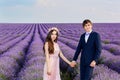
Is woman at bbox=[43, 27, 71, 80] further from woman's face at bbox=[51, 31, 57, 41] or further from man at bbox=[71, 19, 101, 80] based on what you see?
man at bbox=[71, 19, 101, 80]

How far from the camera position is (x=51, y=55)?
22.0ft

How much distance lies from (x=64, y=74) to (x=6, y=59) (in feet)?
6.15

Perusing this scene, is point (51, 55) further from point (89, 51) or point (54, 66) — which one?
point (89, 51)

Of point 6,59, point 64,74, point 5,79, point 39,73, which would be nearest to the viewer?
point 39,73

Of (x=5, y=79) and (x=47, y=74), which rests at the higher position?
(x=47, y=74)

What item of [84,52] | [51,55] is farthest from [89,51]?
[51,55]

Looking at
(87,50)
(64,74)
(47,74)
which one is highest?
(87,50)

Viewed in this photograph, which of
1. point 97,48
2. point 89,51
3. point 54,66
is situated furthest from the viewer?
point 54,66

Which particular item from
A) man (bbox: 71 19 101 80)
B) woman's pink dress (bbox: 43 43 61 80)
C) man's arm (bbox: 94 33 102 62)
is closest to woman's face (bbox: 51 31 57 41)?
woman's pink dress (bbox: 43 43 61 80)

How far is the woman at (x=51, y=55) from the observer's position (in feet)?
21.5

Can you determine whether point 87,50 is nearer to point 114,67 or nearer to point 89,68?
point 89,68

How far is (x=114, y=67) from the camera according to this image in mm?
10695

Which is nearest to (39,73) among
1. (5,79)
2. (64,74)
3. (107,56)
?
(5,79)

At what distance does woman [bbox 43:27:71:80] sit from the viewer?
21.5 ft
